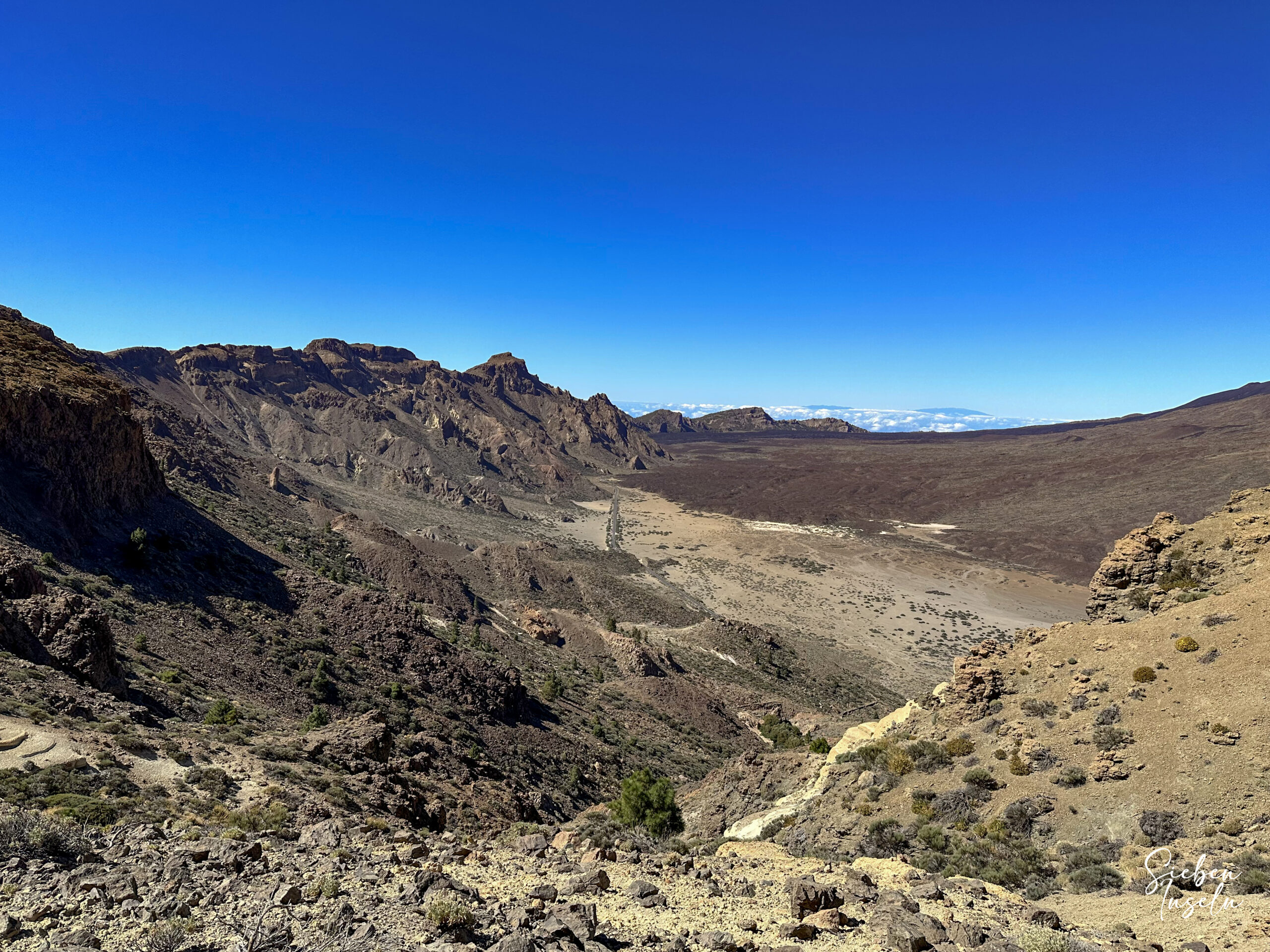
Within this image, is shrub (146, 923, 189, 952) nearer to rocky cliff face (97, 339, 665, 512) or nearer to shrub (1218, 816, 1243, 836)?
shrub (1218, 816, 1243, 836)

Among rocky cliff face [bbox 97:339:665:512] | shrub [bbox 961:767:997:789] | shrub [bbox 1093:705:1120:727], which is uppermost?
rocky cliff face [bbox 97:339:665:512]

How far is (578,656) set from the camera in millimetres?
37594

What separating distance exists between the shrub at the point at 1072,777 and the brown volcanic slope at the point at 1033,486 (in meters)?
84.5

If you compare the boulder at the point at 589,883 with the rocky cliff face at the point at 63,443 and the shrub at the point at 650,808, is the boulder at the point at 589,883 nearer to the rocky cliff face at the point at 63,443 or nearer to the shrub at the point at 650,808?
the shrub at the point at 650,808

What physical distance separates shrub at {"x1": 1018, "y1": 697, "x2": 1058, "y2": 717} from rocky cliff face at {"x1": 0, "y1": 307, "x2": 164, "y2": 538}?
33.1 m

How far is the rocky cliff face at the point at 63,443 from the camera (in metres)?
22.2

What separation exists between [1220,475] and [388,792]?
478 feet

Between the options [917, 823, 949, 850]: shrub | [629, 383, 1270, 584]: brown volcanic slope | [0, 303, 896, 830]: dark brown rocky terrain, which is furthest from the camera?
[629, 383, 1270, 584]: brown volcanic slope

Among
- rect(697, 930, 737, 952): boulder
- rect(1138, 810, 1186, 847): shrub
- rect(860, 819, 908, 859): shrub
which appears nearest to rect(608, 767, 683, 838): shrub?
rect(860, 819, 908, 859): shrub

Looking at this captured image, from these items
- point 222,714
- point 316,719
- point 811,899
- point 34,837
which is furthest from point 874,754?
point 222,714

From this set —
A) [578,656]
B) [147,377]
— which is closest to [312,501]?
[578,656]

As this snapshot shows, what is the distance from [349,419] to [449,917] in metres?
131

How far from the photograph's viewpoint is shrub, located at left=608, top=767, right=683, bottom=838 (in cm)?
1695

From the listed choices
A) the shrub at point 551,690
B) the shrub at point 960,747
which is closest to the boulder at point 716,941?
the shrub at point 960,747
